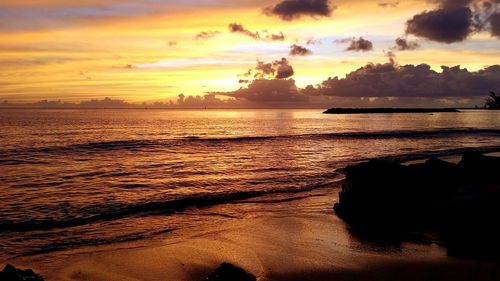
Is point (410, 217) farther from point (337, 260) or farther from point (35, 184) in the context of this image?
point (35, 184)

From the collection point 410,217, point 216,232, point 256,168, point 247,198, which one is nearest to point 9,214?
point 216,232

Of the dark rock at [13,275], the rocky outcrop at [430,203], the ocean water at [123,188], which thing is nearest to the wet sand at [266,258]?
the rocky outcrop at [430,203]

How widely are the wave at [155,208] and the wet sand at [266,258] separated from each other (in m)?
2.95

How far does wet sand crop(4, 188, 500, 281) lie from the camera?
9102 millimetres

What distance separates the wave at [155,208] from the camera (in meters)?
13.6

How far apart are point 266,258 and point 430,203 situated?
21.7ft

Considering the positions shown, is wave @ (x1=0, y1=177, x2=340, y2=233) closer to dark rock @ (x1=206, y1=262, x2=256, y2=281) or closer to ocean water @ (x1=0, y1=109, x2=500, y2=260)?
ocean water @ (x1=0, y1=109, x2=500, y2=260)

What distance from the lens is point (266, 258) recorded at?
10.1m

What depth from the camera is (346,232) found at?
12.2 meters

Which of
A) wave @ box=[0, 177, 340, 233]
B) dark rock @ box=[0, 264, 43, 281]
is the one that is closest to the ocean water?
wave @ box=[0, 177, 340, 233]

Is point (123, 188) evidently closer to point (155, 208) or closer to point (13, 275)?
point (155, 208)

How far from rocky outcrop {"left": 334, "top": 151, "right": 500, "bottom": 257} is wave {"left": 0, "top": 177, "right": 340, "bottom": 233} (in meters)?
5.15

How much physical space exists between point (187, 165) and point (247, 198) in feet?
41.3

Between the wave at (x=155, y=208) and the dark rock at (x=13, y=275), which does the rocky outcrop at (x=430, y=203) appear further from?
the dark rock at (x=13, y=275)
